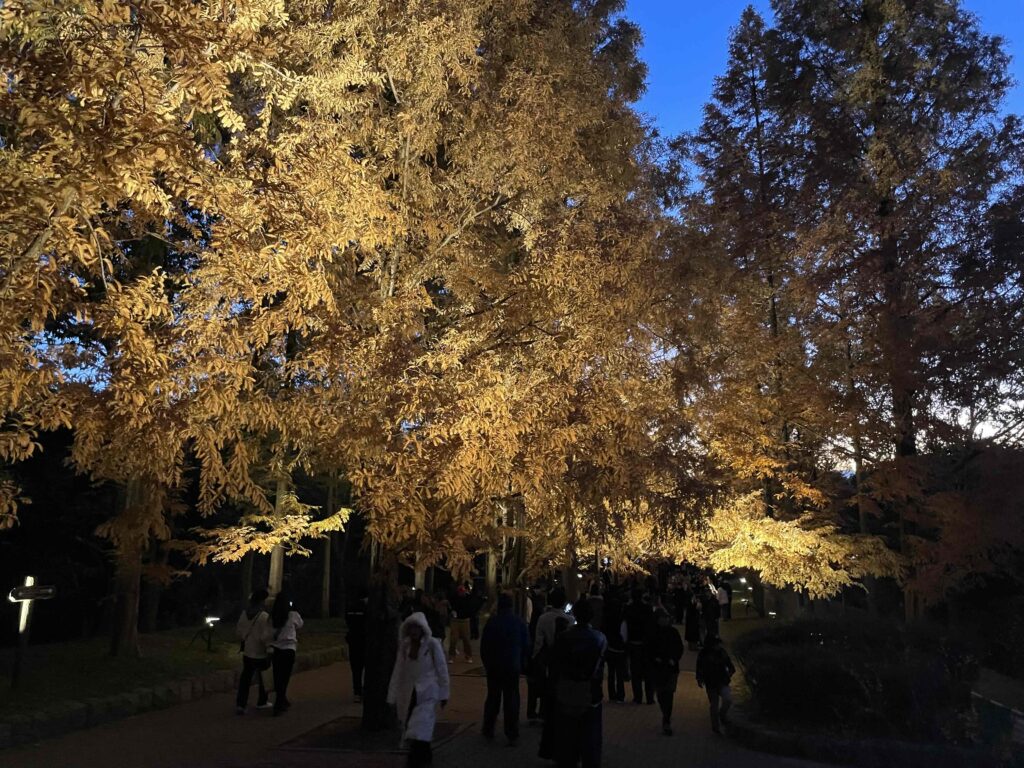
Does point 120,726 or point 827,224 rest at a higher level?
point 827,224

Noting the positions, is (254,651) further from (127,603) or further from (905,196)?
(905,196)

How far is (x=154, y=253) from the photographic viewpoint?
56.1 ft

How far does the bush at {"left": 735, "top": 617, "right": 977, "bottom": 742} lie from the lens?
988cm

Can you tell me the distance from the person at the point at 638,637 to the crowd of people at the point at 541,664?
0.06ft

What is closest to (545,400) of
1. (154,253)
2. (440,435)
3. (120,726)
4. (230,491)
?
(440,435)

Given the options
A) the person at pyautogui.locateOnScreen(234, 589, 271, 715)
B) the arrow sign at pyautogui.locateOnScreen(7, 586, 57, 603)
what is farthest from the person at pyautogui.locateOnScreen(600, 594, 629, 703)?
the arrow sign at pyautogui.locateOnScreen(7, 586, 57, 603)

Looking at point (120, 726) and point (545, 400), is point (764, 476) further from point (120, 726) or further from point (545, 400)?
point (120, 726)

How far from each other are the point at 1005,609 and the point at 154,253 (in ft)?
70.3

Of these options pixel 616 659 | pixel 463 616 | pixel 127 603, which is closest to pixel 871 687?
pixel 616 659

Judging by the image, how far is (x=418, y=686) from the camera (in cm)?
820

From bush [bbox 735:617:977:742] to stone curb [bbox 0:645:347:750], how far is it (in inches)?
333

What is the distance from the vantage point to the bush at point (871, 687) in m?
9.88

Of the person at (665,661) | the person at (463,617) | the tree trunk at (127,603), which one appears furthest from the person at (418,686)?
the person at (463,617)

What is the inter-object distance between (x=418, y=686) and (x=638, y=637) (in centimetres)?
555
